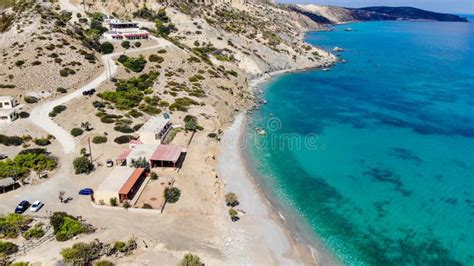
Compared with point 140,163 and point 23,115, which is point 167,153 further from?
point 23,115

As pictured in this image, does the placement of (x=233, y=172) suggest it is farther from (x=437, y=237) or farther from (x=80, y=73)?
(x=80, y=73)

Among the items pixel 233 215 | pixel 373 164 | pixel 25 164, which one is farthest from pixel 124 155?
pixel 373 164

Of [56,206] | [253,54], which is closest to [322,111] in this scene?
[253,54]

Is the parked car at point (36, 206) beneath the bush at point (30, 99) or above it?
beneath

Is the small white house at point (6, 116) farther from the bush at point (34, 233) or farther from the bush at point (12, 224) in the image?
the bush at point (34, 233)

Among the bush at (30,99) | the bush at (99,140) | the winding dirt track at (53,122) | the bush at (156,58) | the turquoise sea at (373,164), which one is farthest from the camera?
the bush at (156,58)

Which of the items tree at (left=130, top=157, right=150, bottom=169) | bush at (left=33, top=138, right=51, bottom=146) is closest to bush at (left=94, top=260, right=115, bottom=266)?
tree at (left=130, top=157, right=150, bottom=169)

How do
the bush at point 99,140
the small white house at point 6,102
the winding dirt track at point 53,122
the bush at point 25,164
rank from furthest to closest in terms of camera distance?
the small white house at point 6,102 < the bush at point 99,140 < the winding dirt track at point 53,122 < the bush at point 25,164

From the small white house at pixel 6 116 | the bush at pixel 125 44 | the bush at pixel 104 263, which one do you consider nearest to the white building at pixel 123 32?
the bush at pixel 125 44
